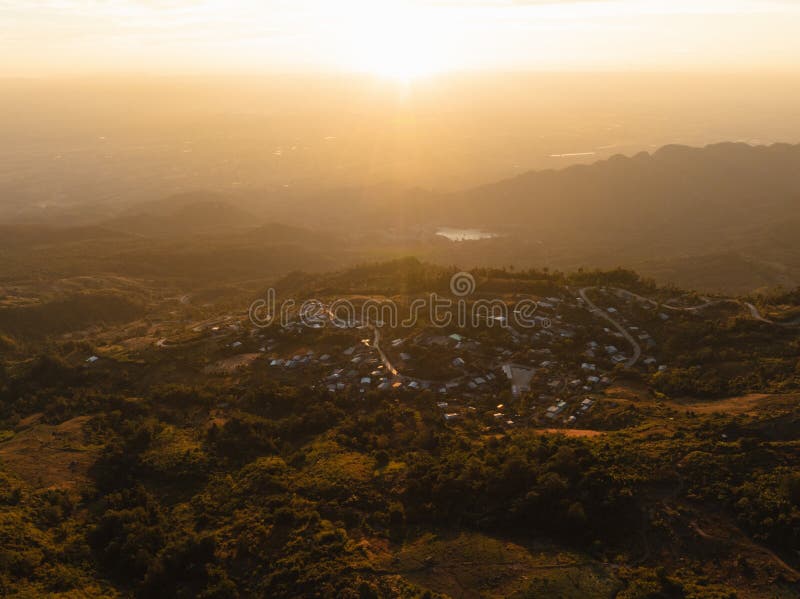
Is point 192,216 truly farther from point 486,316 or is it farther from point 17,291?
point 486,316

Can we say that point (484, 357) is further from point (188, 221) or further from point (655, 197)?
point (188, 221)

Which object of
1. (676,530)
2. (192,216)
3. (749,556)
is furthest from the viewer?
(192,216)

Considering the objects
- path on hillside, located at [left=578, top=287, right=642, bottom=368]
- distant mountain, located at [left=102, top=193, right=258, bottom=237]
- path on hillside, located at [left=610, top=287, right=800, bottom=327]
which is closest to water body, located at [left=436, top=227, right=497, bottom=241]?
distant mountain, located at [left=102, top=193, right=258, bottom=237]

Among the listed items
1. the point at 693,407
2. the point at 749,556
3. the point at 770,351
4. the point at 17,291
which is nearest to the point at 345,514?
the point at 749,556

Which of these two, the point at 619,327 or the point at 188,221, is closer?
the point at 619,327

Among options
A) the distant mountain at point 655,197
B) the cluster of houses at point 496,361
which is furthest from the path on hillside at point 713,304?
the distant mountain at point 655,197

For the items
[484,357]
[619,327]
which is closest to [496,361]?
[484,357]

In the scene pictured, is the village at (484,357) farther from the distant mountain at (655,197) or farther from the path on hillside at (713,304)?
the distant mountain at (655,197)

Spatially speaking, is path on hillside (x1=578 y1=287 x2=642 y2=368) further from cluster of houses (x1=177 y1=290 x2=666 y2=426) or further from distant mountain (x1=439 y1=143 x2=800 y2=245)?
distant mountain (x1=439 y1=143 x2=800 y2=245)
